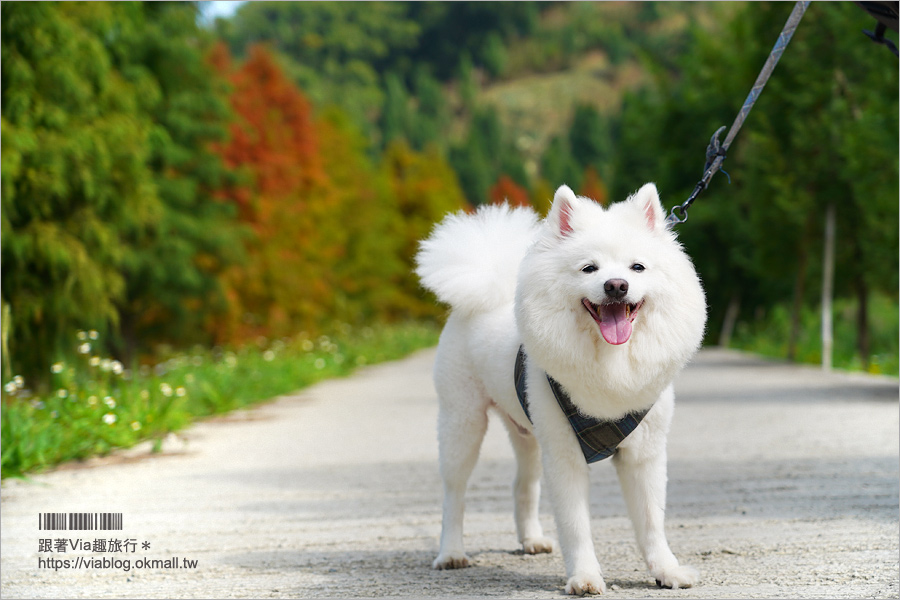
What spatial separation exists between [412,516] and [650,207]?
2986 mm

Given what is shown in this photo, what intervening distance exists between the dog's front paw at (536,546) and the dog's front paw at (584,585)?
3.28 ft

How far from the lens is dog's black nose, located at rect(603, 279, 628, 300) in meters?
3.62

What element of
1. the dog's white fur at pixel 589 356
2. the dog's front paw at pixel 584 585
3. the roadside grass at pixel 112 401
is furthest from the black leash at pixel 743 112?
the roadside grass at pixel 112 401

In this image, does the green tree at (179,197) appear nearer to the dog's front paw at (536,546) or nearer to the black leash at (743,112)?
A: the dog's front paw at (536,546)

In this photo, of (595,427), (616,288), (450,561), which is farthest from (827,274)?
(616,288)

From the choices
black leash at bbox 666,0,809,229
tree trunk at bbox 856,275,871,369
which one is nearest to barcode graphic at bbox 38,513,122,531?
black leash at bbox 666,0,809,229

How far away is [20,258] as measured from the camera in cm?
989

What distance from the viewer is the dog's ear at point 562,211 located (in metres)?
3.91

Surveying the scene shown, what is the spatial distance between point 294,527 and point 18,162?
554 cm

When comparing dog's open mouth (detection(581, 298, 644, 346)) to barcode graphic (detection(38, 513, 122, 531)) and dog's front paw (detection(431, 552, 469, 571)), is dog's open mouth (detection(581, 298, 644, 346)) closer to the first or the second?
dog's front paw (detection(431, 552, 469, 571))

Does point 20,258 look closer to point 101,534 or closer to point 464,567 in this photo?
point 101,534

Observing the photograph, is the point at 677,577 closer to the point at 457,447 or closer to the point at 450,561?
the point at 450,561

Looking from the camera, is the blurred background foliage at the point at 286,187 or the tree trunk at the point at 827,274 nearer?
the blurred background foliage at the point at 286,187

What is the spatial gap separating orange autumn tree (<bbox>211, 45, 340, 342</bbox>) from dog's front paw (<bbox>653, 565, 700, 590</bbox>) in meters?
16.9
